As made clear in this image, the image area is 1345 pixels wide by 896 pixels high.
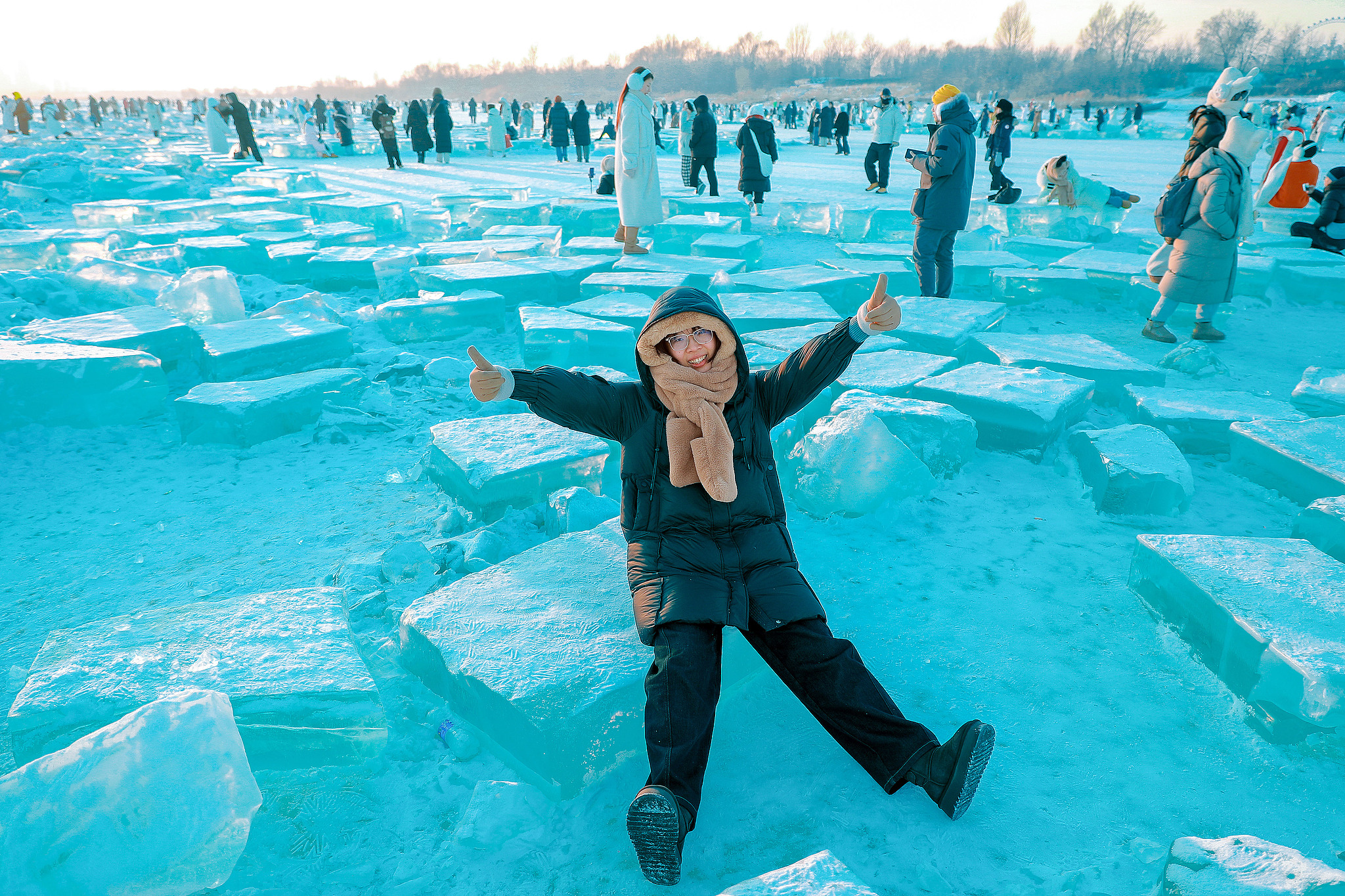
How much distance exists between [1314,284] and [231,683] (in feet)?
25.5

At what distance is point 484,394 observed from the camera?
6.41 ft

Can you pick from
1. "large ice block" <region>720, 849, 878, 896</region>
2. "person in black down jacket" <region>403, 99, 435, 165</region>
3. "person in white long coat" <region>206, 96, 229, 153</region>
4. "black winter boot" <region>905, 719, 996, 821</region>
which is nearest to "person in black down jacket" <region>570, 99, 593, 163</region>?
"person in black down jacket" <region>403, 99, 435, 165</region>

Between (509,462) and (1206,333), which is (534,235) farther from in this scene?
(1206,333)

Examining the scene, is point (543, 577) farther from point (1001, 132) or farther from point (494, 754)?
point (1001, 132)

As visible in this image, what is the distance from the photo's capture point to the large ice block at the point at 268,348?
4160 mm

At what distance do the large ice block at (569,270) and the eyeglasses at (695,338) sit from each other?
368 cm

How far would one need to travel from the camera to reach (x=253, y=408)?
3.55 meters

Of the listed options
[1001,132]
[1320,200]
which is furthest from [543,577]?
[1001,132]

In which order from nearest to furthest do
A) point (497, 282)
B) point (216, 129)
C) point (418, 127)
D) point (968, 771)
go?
point (968, 771) < point (497, 282) < point (418, 127) < point (216, 129)

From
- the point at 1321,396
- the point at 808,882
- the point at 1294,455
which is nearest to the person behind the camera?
the point at 808,882

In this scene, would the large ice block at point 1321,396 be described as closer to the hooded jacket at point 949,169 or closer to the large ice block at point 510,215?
the hooded jacket at point 949,169

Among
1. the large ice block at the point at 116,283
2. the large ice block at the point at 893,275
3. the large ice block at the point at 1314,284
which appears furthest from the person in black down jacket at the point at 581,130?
the large ice block at the point at 1314,284

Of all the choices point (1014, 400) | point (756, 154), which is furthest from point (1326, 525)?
point (756, 154)

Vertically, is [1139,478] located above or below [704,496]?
below
